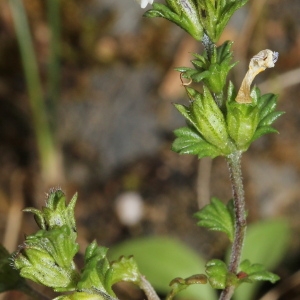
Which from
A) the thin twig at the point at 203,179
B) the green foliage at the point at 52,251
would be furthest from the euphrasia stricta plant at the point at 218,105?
the thin twig at the point at 203,179

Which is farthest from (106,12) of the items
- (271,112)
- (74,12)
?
(271,112)

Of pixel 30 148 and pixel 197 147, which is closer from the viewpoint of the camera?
→ pixel 197 147

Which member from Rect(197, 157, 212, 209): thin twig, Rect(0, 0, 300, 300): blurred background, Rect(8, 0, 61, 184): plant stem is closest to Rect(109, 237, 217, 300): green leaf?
Rect(0, 0, 300, 300): blurred background

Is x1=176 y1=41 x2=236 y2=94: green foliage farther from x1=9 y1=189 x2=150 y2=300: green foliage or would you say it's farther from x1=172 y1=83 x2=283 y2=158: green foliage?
x1=9 y1=189 x2=150 y2=300: green foliage

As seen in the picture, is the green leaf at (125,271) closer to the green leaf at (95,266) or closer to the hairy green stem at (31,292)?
the green leaf at (95,266)

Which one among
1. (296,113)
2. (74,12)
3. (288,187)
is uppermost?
(74,12)

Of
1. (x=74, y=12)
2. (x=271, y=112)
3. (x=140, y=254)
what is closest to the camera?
(x=271, y=112)

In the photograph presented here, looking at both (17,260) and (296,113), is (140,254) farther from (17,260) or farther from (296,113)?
(17,260)
